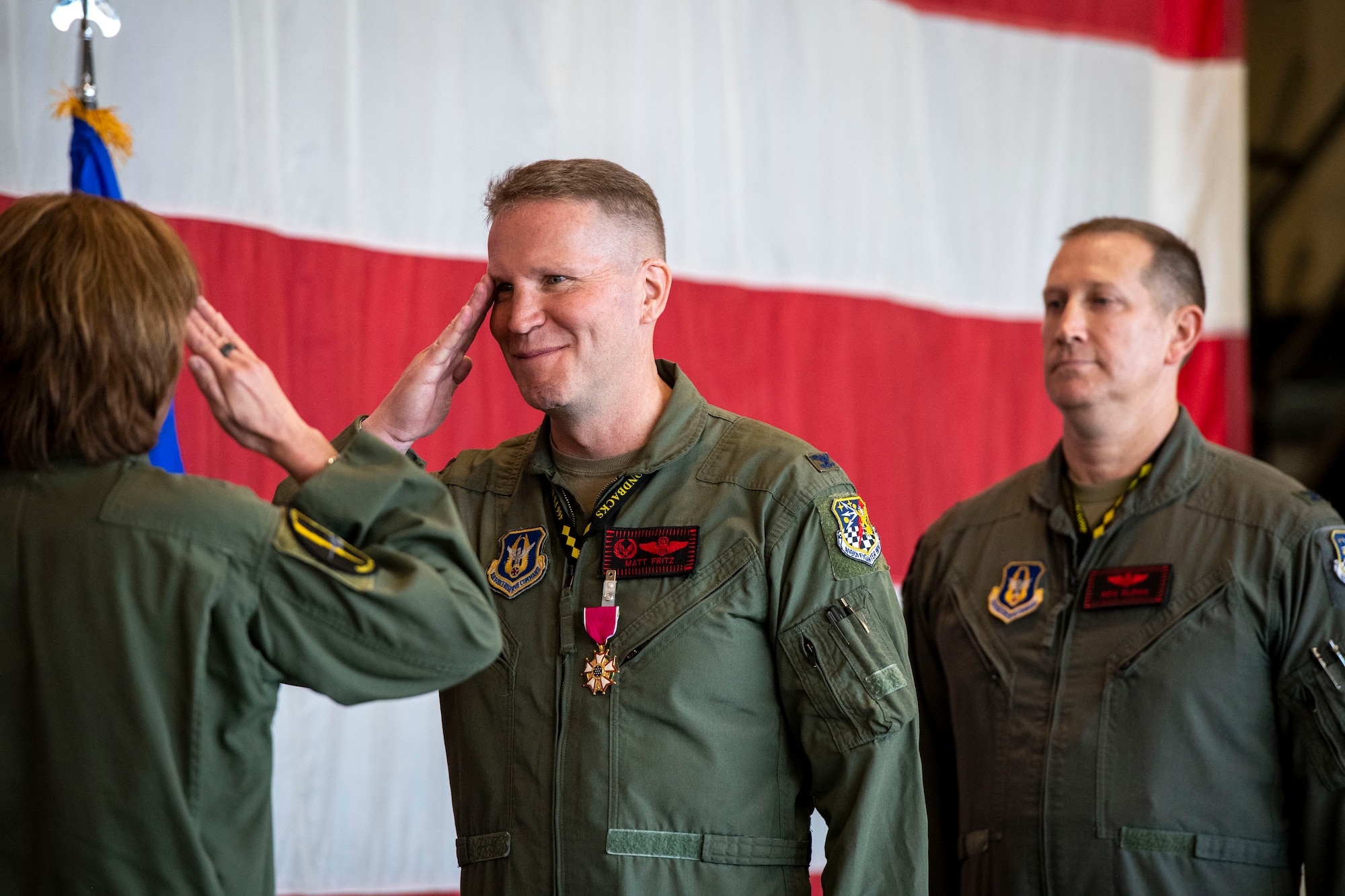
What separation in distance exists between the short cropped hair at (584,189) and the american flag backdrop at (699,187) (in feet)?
3.14

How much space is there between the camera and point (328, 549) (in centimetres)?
143

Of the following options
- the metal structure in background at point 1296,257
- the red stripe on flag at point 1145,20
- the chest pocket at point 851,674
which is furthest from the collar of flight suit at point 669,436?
the metal structure in background at point 1296,257

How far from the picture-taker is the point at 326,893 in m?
2.89

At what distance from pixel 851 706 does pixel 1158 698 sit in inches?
32.2

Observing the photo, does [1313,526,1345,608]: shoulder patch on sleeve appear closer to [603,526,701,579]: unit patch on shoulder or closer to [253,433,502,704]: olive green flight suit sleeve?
[603,526,701,579]: unit patch on shoulder

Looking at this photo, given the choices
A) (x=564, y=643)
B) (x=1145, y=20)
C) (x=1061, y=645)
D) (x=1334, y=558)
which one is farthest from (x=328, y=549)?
(x=1145, y=20)

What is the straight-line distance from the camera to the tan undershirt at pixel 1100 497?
2.68 metres

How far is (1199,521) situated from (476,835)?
58.6 inches

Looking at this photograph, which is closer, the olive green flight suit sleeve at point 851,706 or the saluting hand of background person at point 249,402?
the saluting hand of background person at point 249,402

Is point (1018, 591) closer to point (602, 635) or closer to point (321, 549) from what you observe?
point (602, 635)

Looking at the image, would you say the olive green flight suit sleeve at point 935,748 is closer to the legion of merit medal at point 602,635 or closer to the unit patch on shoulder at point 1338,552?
the unit patch on shoulder at point 1338,552

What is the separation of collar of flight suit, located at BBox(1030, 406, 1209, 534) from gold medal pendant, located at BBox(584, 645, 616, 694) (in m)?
1.12

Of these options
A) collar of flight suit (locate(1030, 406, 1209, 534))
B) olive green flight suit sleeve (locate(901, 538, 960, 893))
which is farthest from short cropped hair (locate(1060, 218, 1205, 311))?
olive green flight suit sleeve (locate(901, 538, 960, 893))

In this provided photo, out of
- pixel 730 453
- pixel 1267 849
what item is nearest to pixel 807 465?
pixel 730 453
